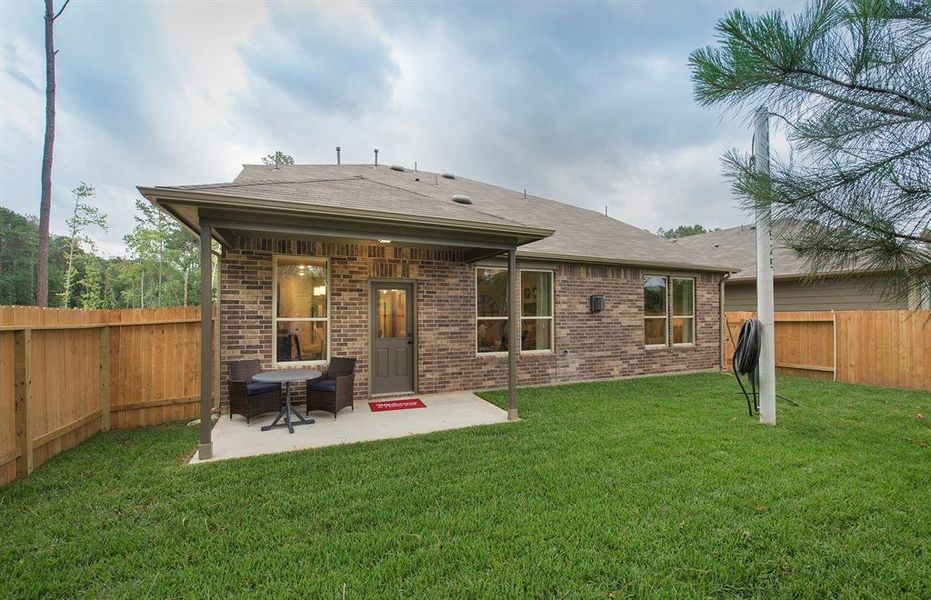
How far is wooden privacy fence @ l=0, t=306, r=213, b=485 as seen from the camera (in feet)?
12.1

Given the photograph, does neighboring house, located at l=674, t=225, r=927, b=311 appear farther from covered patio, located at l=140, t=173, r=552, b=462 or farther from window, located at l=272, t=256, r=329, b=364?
window, located at l=272, t=256, r=329, b=364

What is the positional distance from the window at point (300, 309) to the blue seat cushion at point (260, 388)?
2.51 ft

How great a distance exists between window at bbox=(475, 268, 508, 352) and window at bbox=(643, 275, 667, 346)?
3804 millimetres

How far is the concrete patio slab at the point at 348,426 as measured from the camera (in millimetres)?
4656

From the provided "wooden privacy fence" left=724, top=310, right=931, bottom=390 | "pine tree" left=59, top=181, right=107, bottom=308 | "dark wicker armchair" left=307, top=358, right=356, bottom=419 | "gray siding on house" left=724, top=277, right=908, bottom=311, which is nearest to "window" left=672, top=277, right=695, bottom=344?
"wooden privacy fence" left=724, top=310, right=931, bottom=390

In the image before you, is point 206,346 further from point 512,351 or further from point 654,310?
point 654,310

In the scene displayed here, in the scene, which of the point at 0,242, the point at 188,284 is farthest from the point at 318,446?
the point at 0,242

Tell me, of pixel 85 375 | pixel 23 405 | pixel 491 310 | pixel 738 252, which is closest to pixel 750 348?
pixel 491 310

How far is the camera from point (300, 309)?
6641 mm

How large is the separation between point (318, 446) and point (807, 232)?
194 inches

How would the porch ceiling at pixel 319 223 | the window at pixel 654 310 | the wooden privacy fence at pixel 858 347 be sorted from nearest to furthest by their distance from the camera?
the porch ceiling at pixel 319 223 < the wooden privacy fence at pixel 858 347 < the window at pixel 654 310

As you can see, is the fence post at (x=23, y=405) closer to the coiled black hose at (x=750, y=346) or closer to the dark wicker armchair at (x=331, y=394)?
the dark wicker armchair at (x=331, y=394)

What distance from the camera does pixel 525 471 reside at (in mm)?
3752

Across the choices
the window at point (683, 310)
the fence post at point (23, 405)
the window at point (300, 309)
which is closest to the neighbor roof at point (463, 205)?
the window at point (683, 310)
